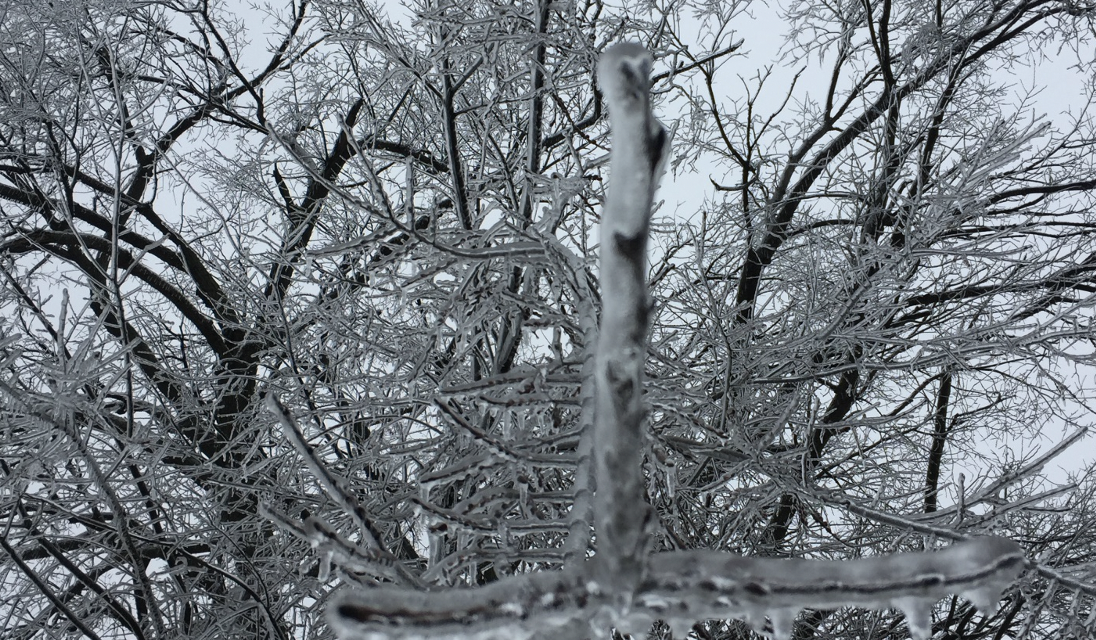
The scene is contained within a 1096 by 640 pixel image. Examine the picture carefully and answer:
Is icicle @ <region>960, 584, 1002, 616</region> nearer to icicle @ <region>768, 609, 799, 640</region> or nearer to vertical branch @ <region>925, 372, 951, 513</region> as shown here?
icicle @ <region>768, 609, 799, 640</region>

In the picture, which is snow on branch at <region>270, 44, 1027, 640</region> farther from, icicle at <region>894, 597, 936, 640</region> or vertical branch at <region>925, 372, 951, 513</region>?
vertical branch at <region>925, 372, 951, 513</region>

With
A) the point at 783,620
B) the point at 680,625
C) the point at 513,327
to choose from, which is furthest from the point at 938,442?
the point at 680,625

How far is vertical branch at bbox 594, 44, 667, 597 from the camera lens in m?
0.62

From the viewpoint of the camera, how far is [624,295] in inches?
25.5

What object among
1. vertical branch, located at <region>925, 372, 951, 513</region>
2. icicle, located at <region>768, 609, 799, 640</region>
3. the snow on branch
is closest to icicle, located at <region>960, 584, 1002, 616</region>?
the snow on branch

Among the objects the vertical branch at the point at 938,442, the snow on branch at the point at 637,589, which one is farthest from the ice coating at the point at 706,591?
the vertical branch at the point at 938,442

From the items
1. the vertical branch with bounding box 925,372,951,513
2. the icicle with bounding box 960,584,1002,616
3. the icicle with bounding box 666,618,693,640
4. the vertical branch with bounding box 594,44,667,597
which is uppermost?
the vertical branch with bounding box 925,372,951,513

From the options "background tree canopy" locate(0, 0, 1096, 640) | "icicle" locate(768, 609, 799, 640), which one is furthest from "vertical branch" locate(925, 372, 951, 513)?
"icicle" locate(768, 609, 799, 640)

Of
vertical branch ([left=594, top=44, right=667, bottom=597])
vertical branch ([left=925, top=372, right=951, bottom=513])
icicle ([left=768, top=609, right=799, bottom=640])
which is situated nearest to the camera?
vertical branch ([left=594, top=44, right=667, bottom=597])

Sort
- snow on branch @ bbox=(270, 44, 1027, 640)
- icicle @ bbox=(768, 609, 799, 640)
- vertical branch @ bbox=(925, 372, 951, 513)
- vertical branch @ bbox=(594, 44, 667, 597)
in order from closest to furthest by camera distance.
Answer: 1. vertical branch @ bbox=(594, 44, 667, 597)
2. snow on branch @ bbox=(270, 44, 1027, 640)
3. icicle @ bbox=(768, 609, 799, 640)
4. vertical branch @ bbox=(925, 372, 951, 513)

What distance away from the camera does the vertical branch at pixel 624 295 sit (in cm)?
62

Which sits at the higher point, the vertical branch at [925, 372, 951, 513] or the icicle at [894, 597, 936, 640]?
the vertical branch at [925, 372, 951, 513]

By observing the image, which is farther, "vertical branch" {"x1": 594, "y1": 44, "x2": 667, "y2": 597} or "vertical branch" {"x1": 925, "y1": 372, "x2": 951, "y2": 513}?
"vertical branch" {"x1": 925, "y1": 372, "x2": 951, "y2": 513}

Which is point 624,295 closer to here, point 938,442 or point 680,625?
point 680,625
